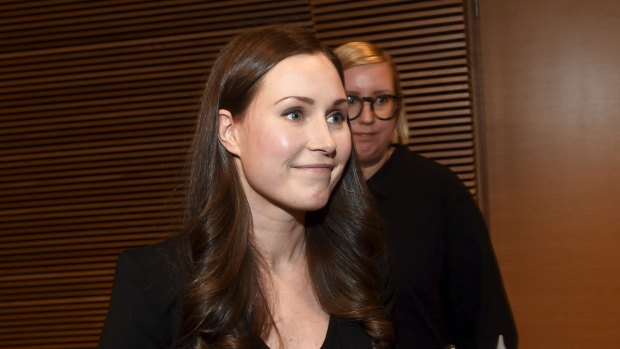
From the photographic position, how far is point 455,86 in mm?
3859

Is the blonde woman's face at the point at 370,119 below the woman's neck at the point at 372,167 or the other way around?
the other way around

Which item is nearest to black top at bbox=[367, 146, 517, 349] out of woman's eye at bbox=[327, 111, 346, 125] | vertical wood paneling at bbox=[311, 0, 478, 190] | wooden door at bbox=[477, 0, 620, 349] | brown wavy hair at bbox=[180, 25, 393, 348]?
brown wavy hair at bbox=[180, 25, 393, 348]

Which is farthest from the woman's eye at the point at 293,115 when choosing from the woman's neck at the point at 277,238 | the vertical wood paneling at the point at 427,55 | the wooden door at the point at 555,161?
the wooden door at the point at 555,161

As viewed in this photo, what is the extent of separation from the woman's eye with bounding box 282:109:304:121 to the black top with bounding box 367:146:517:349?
846 mm

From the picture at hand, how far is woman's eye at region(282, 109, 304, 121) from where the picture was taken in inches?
62.3

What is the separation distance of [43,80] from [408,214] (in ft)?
9.92

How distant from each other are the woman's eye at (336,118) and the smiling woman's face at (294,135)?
0.05 feet

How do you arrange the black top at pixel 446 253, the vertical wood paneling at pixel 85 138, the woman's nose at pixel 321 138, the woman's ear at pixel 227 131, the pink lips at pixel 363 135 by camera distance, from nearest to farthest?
the woman's nose at pixel 321 138
the woman's ear at pixel 227 131
the black top at pixel 446 253
the pink lips at pixel 363 135
the vertical wood paneling at pixel 85 138

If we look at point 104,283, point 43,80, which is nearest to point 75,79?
point 43,80

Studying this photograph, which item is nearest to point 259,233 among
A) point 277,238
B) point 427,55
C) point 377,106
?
point 277,238

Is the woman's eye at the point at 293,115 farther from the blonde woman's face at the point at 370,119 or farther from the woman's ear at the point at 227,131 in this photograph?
the blonde woman's face at the point at 370,119

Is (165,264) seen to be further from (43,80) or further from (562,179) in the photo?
(43,80)

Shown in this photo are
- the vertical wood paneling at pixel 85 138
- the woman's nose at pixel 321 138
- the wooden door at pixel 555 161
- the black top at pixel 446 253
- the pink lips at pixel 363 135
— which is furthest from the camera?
the vertical wood paneling at pixel 85 138

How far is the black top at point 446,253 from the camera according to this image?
232cm
